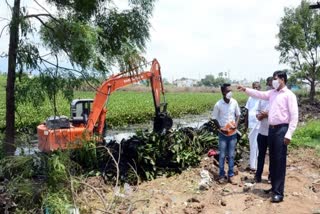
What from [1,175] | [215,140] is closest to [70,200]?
[1,175]

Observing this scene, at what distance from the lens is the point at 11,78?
718cm

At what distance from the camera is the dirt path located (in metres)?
6.57

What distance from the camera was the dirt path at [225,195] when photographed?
6.57 metres

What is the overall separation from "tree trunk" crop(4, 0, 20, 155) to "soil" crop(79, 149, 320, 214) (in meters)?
1.68

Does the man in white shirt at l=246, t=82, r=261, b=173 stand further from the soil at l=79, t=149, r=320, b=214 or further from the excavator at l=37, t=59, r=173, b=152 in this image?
the excavator at l=37, t=59, r=173, b=152

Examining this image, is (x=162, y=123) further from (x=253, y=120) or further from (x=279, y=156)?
(x=279, y=156)

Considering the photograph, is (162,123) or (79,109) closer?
(162,123)

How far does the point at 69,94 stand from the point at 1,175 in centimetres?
166

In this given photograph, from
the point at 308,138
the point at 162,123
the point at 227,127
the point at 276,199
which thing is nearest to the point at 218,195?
the point at 276,199

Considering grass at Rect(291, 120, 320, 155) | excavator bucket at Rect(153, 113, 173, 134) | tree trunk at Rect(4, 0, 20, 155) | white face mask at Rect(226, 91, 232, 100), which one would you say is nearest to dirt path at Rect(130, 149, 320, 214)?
white face mask at Rect(226, 91, 232, 100)

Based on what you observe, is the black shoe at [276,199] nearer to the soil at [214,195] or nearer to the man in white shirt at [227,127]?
the soil at [214,195]

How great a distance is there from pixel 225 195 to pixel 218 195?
0.39 ft

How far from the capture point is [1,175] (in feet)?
22.1

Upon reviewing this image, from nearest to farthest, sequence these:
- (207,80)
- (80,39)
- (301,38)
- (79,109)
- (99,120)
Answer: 1. (80,39)
2. (99,120)
3. (79,109)
4. (301,38)
5. (207,80)
